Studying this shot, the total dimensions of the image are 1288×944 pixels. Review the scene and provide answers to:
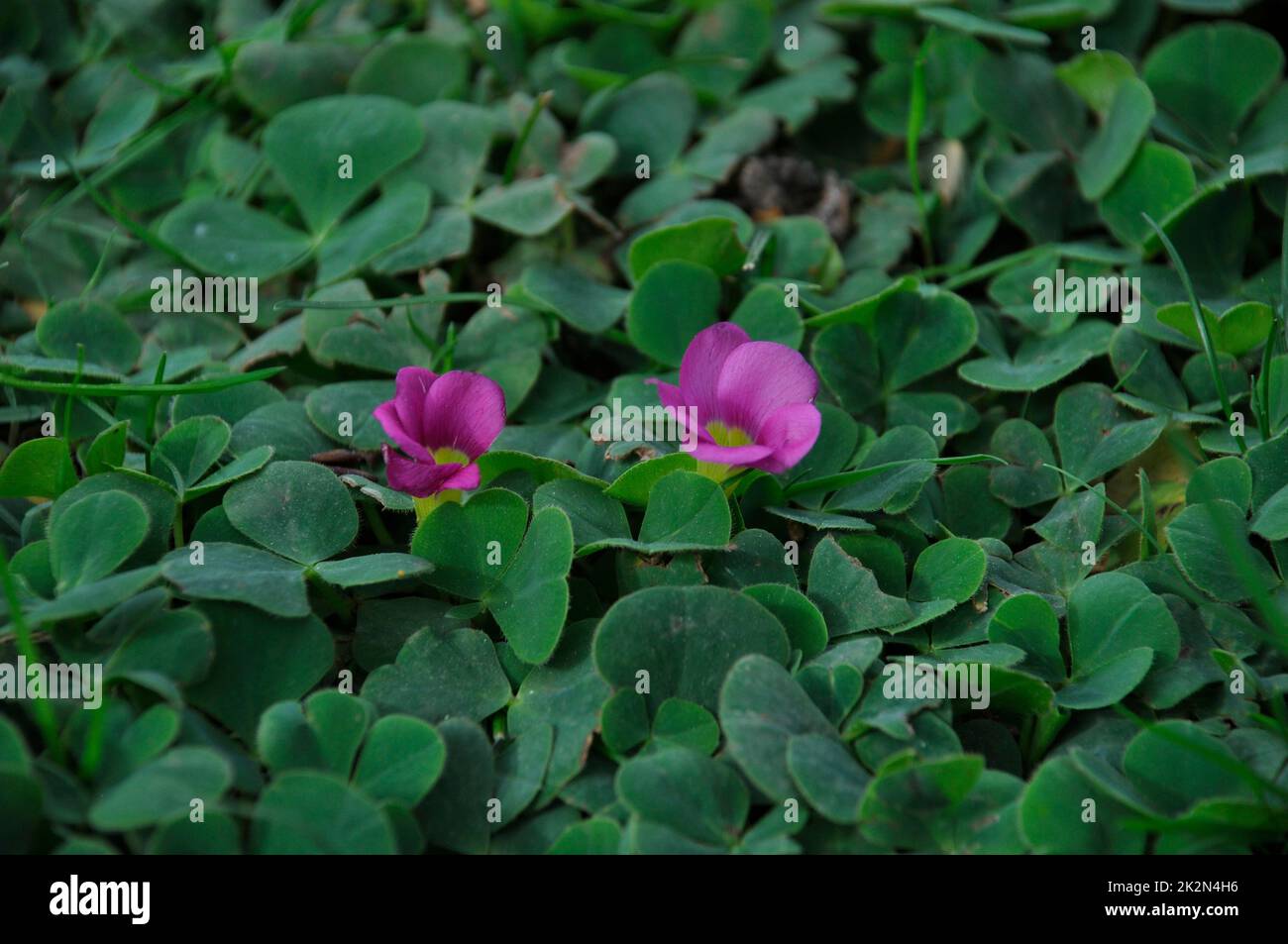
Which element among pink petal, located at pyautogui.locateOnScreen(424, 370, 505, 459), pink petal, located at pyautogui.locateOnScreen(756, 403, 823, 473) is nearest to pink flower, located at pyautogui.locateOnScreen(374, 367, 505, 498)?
pink petal, located at pyautogui.locateOnScreen(424, 370, 505, 459)

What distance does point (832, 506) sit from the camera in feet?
4.86

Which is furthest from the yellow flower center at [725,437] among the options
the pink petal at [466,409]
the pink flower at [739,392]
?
the pink petal at [466,409]

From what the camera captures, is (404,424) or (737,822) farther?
(404,424)

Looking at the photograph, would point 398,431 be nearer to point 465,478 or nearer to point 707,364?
point 465,478

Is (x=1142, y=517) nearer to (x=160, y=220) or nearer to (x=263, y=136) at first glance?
(x=263, y=136)

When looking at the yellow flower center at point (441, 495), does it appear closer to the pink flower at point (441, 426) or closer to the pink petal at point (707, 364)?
the pink flower at point (441, 426)

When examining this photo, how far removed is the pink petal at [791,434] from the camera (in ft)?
4.10

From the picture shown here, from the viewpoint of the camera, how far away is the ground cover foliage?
3.81 feet

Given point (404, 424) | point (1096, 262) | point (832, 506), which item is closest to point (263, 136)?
point (404, 424)

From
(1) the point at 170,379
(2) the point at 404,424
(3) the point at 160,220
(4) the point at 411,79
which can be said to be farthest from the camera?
(4) the point at 411,79

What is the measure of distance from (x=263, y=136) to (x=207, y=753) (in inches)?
49.7

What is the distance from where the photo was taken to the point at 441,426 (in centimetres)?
140

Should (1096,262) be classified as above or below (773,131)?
below

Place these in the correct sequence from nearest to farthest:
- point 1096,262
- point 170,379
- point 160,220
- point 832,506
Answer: point 832,506
point 170,379
point 1096,262
point 160,220
